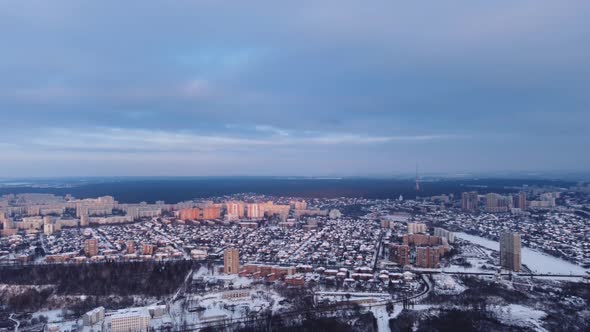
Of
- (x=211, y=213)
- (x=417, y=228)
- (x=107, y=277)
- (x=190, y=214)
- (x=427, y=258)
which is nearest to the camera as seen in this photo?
(x=107, y=277)

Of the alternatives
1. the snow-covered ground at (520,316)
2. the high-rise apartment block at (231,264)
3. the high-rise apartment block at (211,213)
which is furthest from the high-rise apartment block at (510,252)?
the high-rise apartment block at (211,213)

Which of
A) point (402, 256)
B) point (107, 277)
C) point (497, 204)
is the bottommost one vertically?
point (107, 277)

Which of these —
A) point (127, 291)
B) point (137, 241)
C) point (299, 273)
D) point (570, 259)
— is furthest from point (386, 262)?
point (137, 241)

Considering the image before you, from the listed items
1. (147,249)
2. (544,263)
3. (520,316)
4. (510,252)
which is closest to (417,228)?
(544,263)

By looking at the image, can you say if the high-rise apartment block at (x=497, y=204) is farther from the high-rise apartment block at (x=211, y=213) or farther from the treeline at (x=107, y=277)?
the treeline at (x=107, y=277)

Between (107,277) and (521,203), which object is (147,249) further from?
(521,203)

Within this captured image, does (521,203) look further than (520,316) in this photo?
Yes

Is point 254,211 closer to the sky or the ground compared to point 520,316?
closer to the sky

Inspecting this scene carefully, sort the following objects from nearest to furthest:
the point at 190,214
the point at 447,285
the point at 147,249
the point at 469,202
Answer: the point at 447,285 → the point at 147,249 → the point at 190,214 → the point at 469,202

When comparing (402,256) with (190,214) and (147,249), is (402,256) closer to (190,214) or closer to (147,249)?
(147,249)
